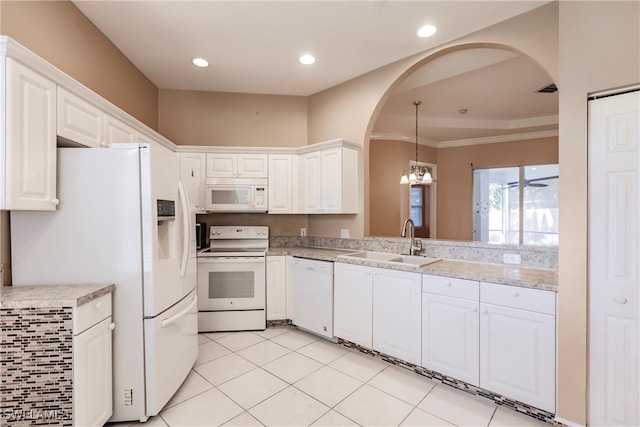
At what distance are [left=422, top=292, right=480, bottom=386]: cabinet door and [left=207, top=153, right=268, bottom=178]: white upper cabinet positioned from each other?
7.80ft

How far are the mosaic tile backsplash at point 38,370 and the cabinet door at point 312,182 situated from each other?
2415 mm

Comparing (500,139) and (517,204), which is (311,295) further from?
(500,139)

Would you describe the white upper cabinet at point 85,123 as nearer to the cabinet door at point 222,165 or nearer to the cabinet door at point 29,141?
the cabinet door at point 29,141

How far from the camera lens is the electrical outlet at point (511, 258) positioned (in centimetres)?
238

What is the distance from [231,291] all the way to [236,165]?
4.93 feet

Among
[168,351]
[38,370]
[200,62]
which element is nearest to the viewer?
[38,370]

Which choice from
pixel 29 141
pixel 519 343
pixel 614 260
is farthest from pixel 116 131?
pixel 614 260

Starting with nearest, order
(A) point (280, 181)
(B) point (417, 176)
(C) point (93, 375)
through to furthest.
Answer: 1. (C) point (93, 375)
2. (A) point (280, 181)
3. (B) point (417, 176)

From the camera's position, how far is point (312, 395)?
84.0 inches

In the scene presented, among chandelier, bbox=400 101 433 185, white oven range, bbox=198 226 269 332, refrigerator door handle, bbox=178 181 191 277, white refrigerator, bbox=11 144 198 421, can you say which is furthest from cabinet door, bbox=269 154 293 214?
chandelier, bbox=400 101 433 185

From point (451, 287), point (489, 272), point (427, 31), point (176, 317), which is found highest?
point (427, 31)

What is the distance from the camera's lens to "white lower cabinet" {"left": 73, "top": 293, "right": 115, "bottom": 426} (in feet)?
4.96

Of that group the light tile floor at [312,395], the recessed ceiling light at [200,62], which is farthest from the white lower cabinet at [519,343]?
the recessed ceiling light at [200,62]

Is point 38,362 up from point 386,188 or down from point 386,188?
down
